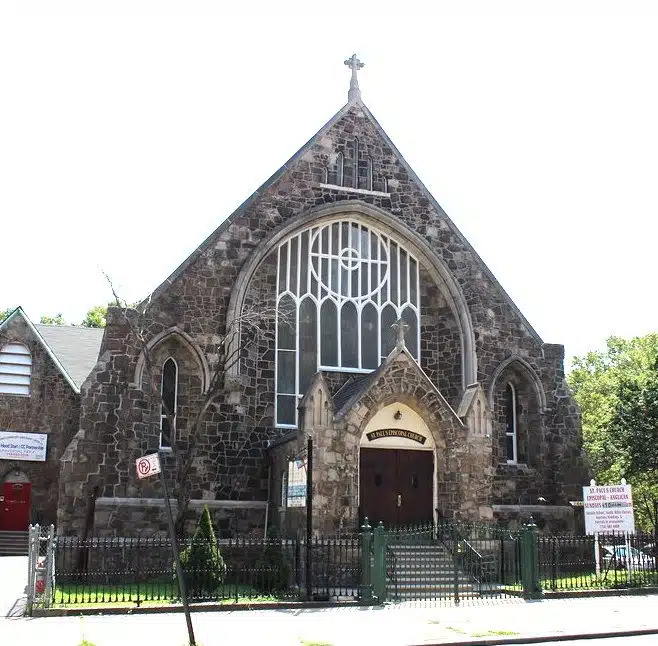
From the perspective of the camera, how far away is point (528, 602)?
18.1 metres

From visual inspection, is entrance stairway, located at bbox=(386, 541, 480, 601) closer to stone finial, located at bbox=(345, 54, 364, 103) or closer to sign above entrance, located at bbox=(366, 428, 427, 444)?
sign above entrance, located at bbox=(366, 428, 427, 444)

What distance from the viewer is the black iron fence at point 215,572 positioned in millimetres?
17250

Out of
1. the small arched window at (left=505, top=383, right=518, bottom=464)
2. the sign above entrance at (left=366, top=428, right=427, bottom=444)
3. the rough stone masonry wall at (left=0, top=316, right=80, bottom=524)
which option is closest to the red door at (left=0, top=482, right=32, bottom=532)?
the rough stone masonry wall at (left=0, top=316, right=80, bottom=524)

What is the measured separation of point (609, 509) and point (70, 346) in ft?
72.1

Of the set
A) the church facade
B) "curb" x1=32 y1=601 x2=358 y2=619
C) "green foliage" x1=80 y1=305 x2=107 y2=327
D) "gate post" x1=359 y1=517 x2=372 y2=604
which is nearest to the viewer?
"curb" x1=32 y1=601 x2=358 y2=619

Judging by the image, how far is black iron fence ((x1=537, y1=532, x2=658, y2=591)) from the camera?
19.9 metres

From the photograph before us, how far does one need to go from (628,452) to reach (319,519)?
1058cm

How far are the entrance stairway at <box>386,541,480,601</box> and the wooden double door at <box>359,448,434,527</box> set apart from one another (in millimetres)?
1426

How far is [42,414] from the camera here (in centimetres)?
3183

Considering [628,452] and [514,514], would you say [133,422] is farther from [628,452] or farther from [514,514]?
[628,452]

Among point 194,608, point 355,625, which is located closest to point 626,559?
point 355,625

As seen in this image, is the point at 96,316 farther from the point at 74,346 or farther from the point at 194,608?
the point at 194,608

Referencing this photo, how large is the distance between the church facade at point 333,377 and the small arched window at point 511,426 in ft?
0.15

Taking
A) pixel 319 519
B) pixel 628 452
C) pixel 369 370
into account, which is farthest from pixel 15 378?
pixel 628 452
